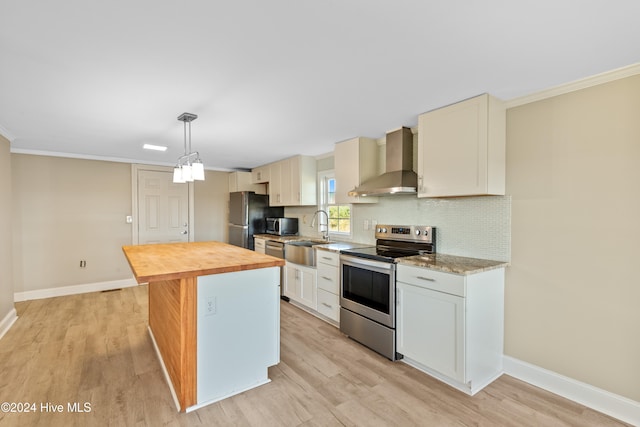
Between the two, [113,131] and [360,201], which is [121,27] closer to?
[113,131]

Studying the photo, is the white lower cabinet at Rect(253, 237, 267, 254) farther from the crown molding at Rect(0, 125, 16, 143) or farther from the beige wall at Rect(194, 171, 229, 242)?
the crown molding at Rect(0, 125, 16, 143)

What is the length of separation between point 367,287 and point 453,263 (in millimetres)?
861

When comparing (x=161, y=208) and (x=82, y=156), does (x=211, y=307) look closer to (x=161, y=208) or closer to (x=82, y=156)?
(x=161, y=208)

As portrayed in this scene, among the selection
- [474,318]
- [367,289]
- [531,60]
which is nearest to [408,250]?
[367,289]

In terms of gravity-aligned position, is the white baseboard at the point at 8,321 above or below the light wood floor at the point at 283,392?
above

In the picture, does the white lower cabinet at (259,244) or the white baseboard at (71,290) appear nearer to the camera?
the white baseboard at (71,290)

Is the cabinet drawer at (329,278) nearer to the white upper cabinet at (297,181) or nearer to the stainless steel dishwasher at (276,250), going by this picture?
the stainless steel dishwasher at (276,250)

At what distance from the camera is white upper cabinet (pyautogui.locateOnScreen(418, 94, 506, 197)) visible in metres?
2.29

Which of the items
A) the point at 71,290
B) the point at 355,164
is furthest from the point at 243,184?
the point at 71,290

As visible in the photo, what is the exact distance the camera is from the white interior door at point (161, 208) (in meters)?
5.17

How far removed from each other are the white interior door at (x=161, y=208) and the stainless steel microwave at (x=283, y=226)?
176 cm

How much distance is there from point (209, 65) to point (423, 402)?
2.68 meters

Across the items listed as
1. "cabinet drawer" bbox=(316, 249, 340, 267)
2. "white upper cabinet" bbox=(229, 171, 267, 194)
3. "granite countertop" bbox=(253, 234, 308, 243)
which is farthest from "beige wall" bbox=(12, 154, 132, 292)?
"cabinet drawer" bbox=(316, 249, 340, 267)

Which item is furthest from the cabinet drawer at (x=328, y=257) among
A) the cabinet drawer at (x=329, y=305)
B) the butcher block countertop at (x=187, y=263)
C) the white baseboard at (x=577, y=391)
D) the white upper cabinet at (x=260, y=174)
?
the white upper cabinet at (x=260, y=174)
